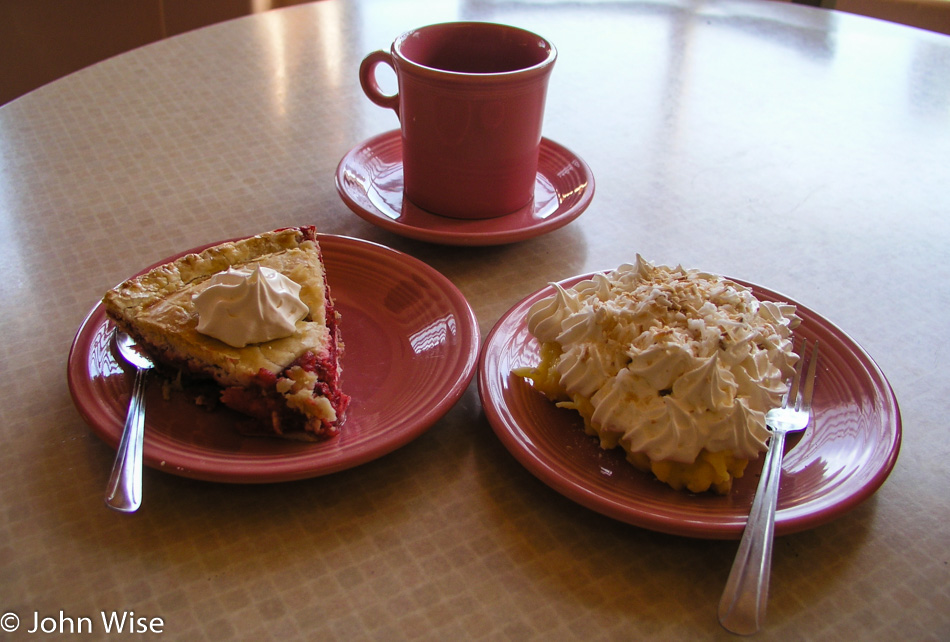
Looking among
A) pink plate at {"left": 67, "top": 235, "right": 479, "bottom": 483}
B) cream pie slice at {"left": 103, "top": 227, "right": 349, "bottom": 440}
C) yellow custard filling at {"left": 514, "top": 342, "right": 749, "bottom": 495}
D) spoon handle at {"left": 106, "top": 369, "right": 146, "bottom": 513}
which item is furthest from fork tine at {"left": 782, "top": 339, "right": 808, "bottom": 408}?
spoon handle at {"left": 106, "top": 369, "right": 146, "bottom": 513}

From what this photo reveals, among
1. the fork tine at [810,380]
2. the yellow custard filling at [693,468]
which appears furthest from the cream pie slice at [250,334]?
the fork tine at [810,380]

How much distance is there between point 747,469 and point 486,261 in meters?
0.57

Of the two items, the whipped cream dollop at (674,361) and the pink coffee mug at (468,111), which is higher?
the pink coffee mug at (468,111)

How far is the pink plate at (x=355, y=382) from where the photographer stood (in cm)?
79

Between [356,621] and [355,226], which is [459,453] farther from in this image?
[355,226]

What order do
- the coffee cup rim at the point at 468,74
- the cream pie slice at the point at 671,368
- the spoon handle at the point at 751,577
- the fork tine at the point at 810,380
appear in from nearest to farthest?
1. the spoon handle at the point at 751,577
2. the cream pie slice at the point at 671,368
3. the fork tine at the point at 810,380
4. the coffee cup rim at the point at 468,74

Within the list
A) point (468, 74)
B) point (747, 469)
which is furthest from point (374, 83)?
point (747, 469)

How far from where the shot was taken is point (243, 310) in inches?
36.1

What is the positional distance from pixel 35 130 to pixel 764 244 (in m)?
1.44

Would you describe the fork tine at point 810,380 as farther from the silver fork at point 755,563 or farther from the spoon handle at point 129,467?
the spoon handle at point 129,467

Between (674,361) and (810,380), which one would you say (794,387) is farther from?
(674,361)

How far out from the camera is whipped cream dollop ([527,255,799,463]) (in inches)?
31.0

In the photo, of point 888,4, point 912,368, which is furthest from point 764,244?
point 888,4

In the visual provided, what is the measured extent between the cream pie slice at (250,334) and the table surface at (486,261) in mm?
91
